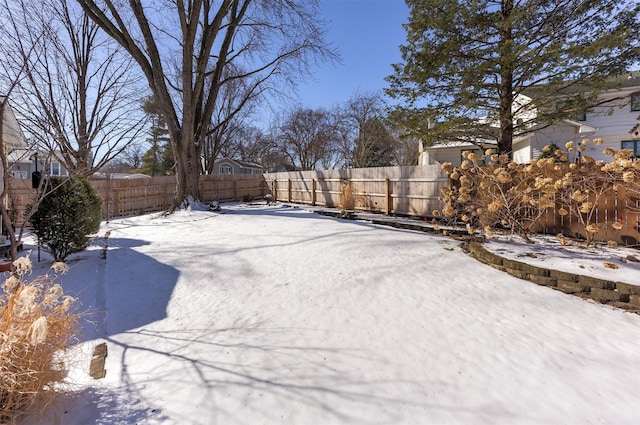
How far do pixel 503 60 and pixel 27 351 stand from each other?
29.1 feet

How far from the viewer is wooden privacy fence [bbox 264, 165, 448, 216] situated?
9375mm

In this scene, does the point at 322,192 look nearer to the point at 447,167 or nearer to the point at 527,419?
the point at 447,167

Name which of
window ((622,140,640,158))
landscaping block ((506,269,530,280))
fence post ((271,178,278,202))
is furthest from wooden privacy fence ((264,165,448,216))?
window ((622,140,640,158))

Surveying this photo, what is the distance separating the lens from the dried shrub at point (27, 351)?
1661mm

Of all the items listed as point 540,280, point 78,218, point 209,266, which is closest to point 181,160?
point 78,218

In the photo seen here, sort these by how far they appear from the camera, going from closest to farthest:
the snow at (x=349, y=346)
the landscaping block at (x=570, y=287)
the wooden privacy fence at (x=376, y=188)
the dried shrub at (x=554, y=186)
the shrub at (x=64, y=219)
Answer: the snow at (x=349, y=346)
the landscaping block at (x=570, y=287)
the dried shrub at (x=554, y=186)
the shrub at (x=64, y=219)
the wooden privacy fence at (x=376, y=188)

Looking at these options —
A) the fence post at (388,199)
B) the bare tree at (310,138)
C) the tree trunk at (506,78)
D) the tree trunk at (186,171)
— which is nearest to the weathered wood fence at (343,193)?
the fence post at (388,199)

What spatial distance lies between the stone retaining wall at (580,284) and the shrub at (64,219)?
6.87 meters

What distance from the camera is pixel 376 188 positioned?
11258mm

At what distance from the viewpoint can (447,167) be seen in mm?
6473

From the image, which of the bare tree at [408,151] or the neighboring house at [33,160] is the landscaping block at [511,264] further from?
the bare tree at [408,151]

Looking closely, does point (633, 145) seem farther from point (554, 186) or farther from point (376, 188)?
point (554, 186)

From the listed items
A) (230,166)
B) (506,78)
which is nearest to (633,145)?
(506,78)

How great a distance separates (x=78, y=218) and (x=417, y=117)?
8188 mm
